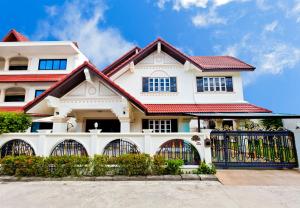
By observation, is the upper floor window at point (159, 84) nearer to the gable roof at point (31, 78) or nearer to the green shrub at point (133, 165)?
the green shrub at point (133, 165)

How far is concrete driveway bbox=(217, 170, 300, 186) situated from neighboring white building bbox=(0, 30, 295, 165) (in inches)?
42.3

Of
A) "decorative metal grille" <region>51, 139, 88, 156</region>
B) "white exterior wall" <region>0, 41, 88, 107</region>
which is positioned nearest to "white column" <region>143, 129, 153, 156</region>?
"decorative metal grille" <region>51, 139, 88, 156</region>

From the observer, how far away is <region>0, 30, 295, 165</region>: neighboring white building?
822cm

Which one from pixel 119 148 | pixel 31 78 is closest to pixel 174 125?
pixel 119 148

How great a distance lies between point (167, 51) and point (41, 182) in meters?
12.1

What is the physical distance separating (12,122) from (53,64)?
12663 millimetres

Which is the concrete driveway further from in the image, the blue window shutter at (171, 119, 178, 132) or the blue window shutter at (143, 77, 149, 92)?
the blue window shutter at (143, 77, 149, 92)

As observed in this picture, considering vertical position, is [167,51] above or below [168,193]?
above

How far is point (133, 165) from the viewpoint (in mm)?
7461

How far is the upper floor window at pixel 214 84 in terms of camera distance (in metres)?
14.9

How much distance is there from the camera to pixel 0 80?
18578mm

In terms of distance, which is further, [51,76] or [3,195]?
[51,76]

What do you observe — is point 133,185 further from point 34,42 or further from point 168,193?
point 34,42

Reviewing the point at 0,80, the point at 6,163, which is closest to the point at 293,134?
the point at 6,163
